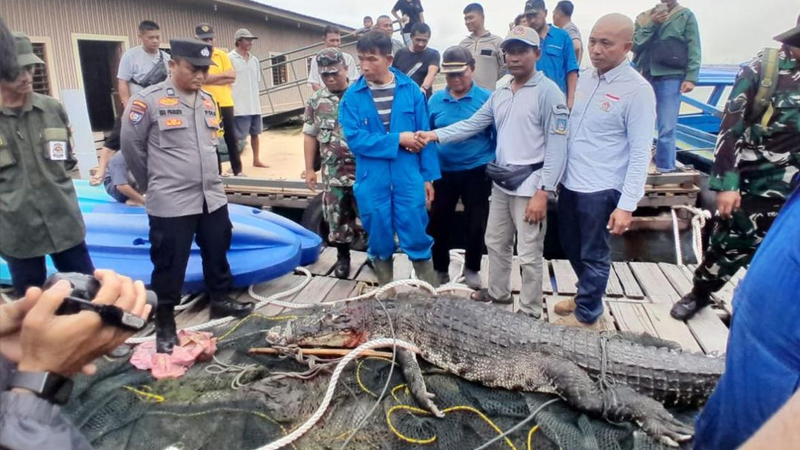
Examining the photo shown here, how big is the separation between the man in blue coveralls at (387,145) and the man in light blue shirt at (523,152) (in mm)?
207

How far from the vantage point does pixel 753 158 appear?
126 inches

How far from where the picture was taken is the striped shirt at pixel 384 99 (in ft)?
12.7

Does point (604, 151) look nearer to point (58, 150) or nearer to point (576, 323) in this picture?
point (576, 323)

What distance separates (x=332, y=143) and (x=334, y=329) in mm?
1736

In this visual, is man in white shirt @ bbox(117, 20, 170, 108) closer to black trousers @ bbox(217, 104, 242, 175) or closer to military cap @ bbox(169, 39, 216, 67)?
black trousers @ bbox(217, 104, 242, 175)

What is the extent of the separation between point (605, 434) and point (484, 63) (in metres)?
4.61

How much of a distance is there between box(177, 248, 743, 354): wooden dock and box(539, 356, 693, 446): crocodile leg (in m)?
0.98

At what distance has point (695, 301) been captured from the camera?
3855mm

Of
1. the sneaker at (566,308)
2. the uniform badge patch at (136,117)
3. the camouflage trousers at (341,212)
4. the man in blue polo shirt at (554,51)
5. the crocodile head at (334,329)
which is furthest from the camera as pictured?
the man in blue polo shirt at (554,51)

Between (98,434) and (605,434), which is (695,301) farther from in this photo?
(98,434)

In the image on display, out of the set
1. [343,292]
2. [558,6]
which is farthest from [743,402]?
[558,6]

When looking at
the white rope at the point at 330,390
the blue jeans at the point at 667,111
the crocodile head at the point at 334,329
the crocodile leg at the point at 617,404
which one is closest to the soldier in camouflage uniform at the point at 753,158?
the crocodile leg at the point at 617,404

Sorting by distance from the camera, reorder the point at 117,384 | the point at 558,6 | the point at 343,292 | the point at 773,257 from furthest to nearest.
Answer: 1. the point at 558,6
2. the point at 343,292
3. the point at 117,384
4. the point at 773,257

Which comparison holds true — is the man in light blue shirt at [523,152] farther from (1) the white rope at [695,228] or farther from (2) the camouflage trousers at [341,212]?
(1) the white rope at [695,228]
